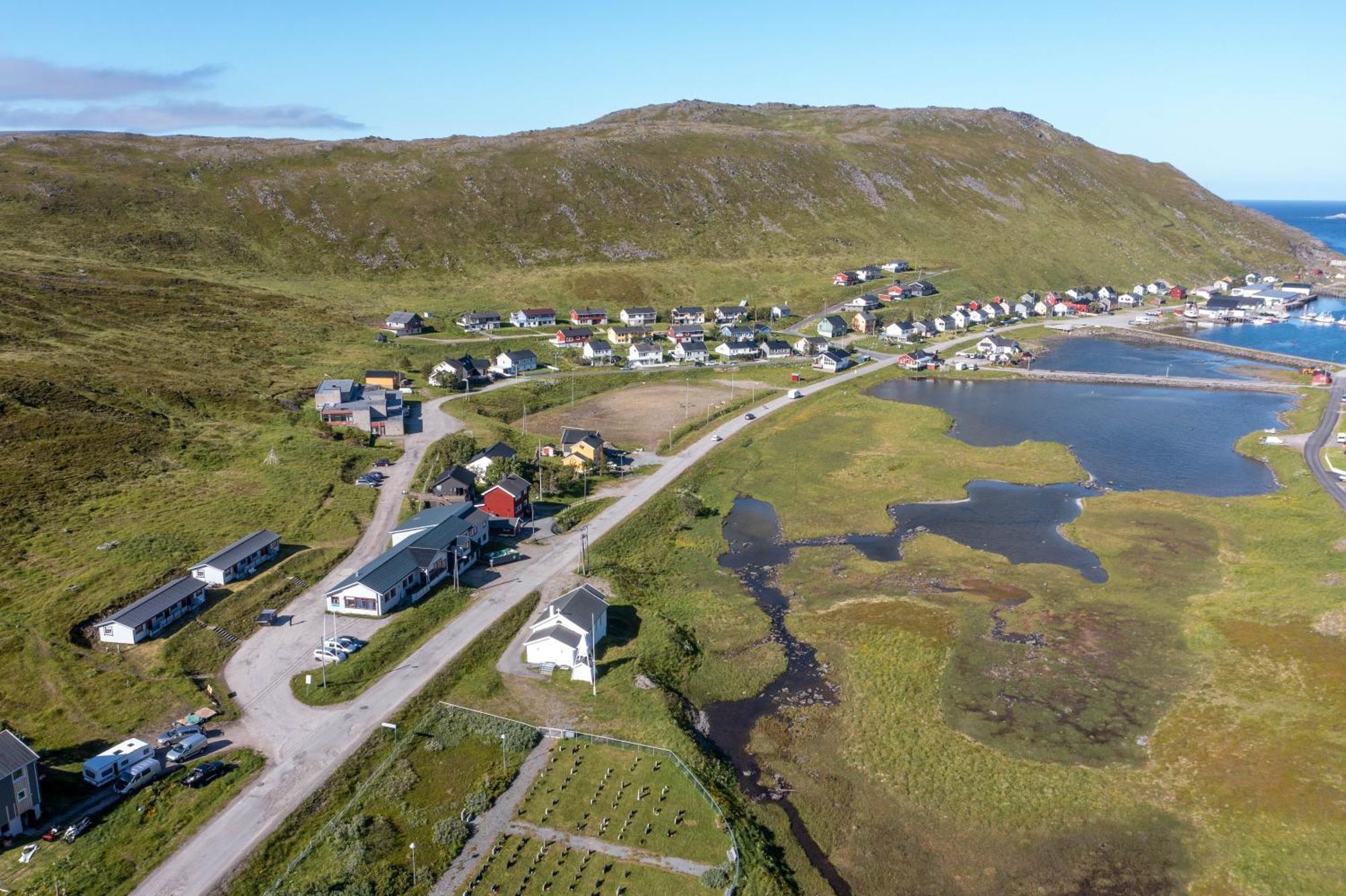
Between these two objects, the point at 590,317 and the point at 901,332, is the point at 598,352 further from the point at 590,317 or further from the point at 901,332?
the point at 901,332

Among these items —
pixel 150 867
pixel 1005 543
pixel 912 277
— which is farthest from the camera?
pixel 912 277

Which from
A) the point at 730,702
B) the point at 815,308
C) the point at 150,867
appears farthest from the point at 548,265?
the point at 150,867

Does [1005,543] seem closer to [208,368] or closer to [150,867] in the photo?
[150,867]

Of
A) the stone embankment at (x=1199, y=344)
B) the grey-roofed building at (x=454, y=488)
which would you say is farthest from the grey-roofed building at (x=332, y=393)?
the stone embankment at (x=1199, y=344)

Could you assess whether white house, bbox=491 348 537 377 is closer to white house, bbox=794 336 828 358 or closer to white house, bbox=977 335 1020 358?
white house, bbox=794 336 828 358

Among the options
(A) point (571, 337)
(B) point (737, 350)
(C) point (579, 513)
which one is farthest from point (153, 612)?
(B) point (737, 350)

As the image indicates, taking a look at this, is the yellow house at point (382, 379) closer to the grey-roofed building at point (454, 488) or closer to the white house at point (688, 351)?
the grey-roofed building at point (454, 488)
